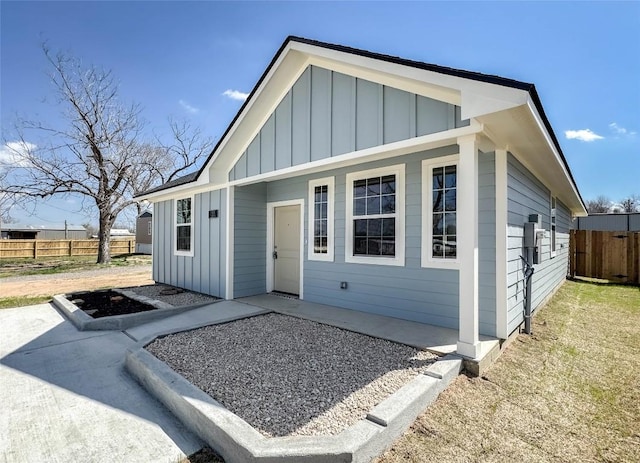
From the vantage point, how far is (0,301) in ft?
24.3

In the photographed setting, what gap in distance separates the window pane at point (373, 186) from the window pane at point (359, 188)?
0.08 m

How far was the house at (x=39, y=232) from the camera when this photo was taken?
35875mm

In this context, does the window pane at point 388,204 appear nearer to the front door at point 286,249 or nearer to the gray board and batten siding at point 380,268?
the gray board and batten siding at point 380,268

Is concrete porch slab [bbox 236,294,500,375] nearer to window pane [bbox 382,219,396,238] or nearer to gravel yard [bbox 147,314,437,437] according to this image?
gravel yard [bbox 147,314,437,437]

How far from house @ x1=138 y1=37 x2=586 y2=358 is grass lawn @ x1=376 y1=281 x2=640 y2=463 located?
0.49 metres

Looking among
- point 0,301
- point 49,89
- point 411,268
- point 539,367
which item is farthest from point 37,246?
point 539,367

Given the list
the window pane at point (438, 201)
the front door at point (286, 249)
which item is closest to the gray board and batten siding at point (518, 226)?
the window pane at point (438, 201)

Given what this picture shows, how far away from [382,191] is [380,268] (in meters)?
1.35

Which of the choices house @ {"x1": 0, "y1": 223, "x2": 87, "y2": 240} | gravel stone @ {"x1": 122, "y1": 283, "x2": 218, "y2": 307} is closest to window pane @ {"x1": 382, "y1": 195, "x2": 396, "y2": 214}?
gravel stone @ {"x1": 122, "y1": 283, "x2": 218, "y2": 307}

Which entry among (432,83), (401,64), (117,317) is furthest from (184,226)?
(432,83)

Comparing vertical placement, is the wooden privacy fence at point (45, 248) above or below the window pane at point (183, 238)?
below

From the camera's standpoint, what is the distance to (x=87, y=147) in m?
16.8

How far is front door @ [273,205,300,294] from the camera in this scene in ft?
23.1

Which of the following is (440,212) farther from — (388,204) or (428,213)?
(388,204)
